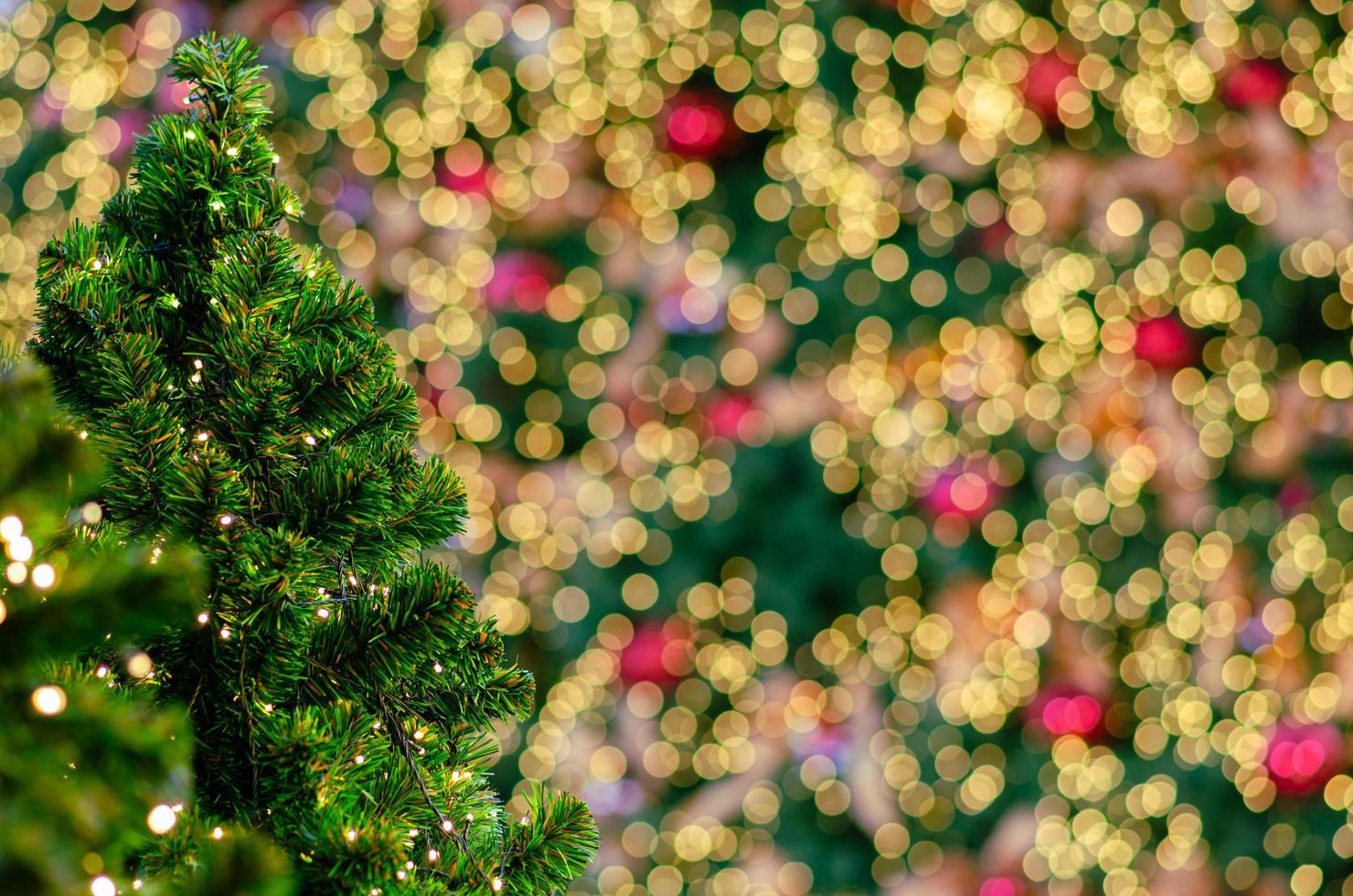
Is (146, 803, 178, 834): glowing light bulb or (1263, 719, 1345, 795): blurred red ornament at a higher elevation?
(146, 803, 178, 834): glowing light bulb

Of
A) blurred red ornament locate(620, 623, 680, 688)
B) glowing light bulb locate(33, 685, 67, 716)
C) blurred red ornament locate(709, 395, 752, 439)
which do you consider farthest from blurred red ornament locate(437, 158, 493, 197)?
glowing light bulb locate(33, 685, 67, 716)

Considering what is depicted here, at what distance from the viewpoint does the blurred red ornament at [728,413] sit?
1027 millimetres

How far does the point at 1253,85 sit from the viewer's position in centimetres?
107

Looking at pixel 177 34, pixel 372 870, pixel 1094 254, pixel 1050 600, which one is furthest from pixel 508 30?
pixel 372 870

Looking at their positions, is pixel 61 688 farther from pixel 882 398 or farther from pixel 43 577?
pixel 882 398

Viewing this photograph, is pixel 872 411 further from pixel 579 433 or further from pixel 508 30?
pixel 508 30

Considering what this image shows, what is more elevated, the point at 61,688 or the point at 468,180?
the point at 61,688

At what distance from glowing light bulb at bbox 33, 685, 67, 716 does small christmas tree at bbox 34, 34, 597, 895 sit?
3.3 inches

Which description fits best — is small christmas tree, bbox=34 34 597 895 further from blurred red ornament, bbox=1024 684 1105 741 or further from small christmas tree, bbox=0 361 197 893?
blurred red ornament, bbox=1024 684 1105 741

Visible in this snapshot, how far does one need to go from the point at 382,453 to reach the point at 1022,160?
34.2 inches

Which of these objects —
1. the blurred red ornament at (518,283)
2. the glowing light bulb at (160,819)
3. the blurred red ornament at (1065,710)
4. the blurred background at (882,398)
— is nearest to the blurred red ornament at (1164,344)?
the blurred background at (882,398)

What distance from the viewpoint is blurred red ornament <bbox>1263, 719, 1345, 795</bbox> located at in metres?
1.02

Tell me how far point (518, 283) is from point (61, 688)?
2.71ft

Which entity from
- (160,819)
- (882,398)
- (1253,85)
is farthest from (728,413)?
(160,819)
